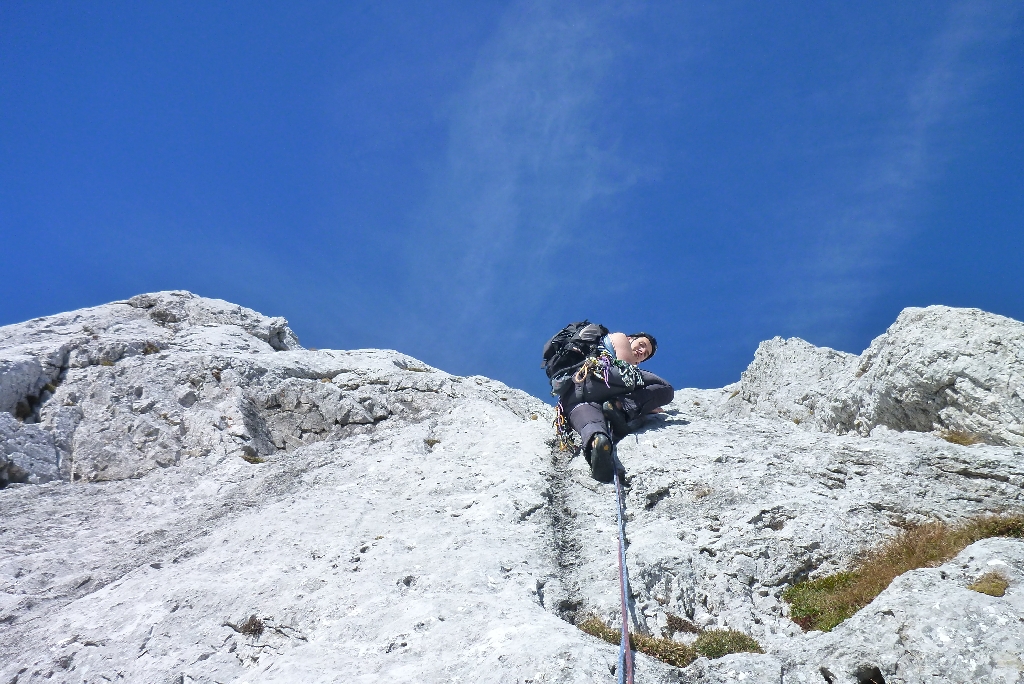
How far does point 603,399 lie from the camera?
12.9 m

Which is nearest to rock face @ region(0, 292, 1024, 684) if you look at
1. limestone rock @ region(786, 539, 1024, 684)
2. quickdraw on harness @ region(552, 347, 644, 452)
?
limestone rock @ region(786, 539, 1024, 684)

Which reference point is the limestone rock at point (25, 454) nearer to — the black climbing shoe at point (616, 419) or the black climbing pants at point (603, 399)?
the black climbing pants at point (603, 399)

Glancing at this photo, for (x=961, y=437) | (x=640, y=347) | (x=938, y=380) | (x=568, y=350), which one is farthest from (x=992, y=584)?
(x=640, y=347)

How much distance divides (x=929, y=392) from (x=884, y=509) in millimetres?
3938

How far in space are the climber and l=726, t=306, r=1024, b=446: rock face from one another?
400 centimetres

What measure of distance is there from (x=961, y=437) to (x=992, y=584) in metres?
5.34

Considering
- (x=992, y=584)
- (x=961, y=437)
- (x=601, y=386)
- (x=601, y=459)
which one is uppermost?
(x=601, y=386)

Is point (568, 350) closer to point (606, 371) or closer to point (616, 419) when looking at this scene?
point (606, 371)

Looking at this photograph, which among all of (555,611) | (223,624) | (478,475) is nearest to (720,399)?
(478,475)

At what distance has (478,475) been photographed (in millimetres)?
12141

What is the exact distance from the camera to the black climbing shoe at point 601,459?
11.1m

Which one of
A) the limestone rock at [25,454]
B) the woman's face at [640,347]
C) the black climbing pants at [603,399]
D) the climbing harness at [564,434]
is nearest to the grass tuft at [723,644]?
the black climbing pants at [603,399]

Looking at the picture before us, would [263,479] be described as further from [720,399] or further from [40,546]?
[720,399]

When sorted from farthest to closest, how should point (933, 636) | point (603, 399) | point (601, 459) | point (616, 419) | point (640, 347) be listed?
point (640, 347) → point (603, 399) → point (616, 419) → point (601, 459) → point (933, 636)
